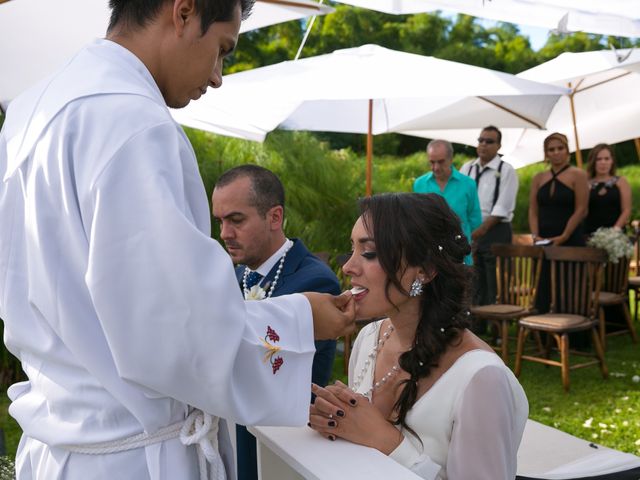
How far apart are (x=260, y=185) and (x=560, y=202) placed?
5.34 metres

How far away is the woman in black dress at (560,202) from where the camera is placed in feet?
26.2

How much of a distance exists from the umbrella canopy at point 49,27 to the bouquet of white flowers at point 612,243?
4.12 meters

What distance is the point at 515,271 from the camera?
25.8 feet

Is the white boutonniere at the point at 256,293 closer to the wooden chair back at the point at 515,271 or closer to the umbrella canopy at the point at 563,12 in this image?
the umbrella canopy at the point at 563,12

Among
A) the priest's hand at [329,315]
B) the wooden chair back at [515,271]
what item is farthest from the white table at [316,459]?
the wooden chair back at [515,271]

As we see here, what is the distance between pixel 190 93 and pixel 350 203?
7253 mm

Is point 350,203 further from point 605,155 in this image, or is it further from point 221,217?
point 221,217

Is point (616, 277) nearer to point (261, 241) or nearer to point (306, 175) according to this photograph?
point (306, 175)

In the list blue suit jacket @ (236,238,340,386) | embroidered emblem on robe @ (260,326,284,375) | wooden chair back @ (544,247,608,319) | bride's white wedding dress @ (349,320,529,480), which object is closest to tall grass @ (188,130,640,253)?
wooden chair back @ (544,247,608,319)

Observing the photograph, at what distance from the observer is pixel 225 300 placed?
1541 millimetres

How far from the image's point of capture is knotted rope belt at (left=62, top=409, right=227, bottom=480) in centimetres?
169

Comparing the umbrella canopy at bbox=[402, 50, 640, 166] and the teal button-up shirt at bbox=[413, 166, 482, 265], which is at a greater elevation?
the umbrella canopy at bbox=[402, 50, 640, 166]

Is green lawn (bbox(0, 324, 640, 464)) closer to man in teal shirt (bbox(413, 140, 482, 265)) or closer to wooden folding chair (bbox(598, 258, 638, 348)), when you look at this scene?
wooden folding chair (bbox(598, 258, 638, 348))

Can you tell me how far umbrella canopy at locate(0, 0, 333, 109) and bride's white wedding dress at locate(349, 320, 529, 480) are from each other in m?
3.30
